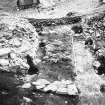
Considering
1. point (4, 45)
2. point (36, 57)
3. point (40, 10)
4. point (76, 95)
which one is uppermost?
point (40, 10)

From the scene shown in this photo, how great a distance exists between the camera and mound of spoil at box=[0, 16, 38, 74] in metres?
8.34

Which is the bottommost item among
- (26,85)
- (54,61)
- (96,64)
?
(26,85)

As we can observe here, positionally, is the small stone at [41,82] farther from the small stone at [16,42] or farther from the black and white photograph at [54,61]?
the small stone at [16,42]

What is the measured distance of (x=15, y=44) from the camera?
9.42 meters

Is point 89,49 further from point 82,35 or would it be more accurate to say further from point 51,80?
point 51,80

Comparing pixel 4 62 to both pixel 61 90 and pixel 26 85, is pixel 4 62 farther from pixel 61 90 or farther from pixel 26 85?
pixel 61 90

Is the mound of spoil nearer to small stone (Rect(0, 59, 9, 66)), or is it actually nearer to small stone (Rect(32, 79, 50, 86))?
small stone (Rect(0, 59, 9, 66))

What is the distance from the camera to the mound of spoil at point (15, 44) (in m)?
8.34

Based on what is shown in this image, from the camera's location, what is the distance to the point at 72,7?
16641 mm

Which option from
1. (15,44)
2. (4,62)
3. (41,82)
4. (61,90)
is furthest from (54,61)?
(61,90)

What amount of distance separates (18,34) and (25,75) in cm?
260

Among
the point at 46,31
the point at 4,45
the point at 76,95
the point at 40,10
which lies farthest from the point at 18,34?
the point at 40,10

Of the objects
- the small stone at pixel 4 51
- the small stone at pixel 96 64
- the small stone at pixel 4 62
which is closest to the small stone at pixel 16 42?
the small stone at pixel 4 51

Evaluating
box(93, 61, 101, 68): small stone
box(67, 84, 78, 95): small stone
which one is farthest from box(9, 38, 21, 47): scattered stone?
box(67, 84, 78, 95): small stone
